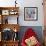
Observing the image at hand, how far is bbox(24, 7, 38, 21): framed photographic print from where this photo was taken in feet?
19.6

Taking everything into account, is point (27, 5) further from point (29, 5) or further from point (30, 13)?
point (30, 13)

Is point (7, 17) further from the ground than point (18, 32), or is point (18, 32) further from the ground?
point (7, 17)

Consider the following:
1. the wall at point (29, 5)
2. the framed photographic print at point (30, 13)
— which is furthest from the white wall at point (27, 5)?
the framed photographic print at point (30, 13)

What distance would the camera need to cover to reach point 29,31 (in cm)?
576

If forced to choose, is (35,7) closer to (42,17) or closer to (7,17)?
(42,17)

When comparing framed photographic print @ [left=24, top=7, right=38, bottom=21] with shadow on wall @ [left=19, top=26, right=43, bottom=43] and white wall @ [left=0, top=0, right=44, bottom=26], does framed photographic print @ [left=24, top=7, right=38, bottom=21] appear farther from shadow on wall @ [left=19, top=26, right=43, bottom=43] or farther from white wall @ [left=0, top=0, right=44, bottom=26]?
shadow on wall @ [left=19, top=26, right=43, bottom=43]

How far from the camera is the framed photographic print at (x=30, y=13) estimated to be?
5961 millimetres

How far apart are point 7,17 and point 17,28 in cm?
57

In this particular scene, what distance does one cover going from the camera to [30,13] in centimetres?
599

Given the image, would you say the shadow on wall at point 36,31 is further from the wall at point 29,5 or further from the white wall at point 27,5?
the white wall at point 27,5

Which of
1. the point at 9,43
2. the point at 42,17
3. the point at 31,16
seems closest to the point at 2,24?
the point at 9,43

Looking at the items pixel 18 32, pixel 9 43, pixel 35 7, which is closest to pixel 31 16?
pixel 35 7

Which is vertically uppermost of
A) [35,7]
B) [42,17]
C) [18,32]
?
[35,7]

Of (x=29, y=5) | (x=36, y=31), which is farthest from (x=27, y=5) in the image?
(x=36, y=31)
